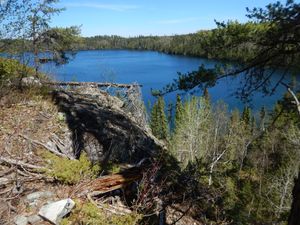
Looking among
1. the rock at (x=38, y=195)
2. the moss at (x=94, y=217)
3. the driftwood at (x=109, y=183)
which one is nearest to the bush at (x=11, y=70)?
the rock at (x=38, y=195)

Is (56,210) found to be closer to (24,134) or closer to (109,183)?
(109,183)

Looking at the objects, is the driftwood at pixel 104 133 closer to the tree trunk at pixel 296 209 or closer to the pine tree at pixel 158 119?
the tree trunk at pixel 296 209

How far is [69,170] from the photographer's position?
4.78 metres

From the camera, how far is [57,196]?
4.41 metres

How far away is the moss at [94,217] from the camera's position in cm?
397

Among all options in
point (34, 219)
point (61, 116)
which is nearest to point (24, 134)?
point (61, 116)

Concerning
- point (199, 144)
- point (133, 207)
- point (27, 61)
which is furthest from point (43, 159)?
point (199, 144)

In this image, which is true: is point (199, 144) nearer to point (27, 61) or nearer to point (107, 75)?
point (107, 75)

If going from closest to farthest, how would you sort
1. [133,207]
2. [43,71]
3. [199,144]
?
[133,207] → [43,71] → [199,144]

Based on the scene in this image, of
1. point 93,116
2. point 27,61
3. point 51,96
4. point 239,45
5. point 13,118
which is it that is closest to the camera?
point 239,45

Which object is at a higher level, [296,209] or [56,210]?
[296,209]

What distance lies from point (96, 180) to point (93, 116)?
296 centimetres

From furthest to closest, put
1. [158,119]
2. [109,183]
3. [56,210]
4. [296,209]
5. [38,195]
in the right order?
1. [158,119]
2. [109,183]
3. [38,195]
4. [56,210]
5. [296,209]

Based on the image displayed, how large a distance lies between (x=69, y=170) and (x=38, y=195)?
583mm
